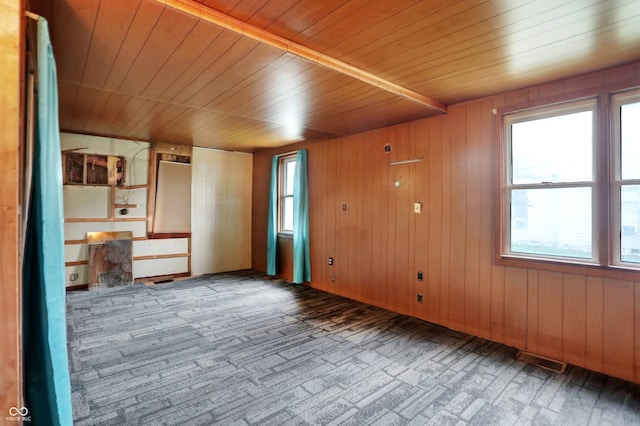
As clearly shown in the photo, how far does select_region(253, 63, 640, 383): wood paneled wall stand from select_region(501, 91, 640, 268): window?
Answer: 0.48ft

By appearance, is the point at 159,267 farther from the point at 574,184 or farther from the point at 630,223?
the point at 630,223

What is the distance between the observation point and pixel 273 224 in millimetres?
5754

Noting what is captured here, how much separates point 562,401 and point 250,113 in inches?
145

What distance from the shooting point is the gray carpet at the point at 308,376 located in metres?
2.04

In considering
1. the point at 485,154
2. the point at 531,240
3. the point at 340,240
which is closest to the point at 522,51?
the point at 485,154

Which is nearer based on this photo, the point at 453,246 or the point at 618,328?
the point at 618,328

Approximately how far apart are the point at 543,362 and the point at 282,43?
10.6 ft

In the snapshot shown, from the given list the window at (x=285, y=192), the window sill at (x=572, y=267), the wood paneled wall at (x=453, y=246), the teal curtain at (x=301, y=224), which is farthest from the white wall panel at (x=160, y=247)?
the window sill at (x=572, y=267)

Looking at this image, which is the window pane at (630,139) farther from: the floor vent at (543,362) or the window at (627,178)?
the floor vent at (543,362)

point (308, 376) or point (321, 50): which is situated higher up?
point (321, 50)

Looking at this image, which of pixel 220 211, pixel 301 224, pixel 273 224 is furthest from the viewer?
pixel 220 211

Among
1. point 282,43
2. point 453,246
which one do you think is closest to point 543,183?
point 453,246

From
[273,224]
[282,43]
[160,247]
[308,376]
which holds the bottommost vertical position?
[308,376]

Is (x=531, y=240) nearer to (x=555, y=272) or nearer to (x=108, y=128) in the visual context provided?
(x=555, y=272)
